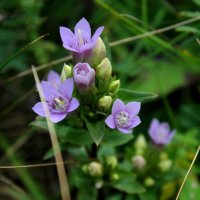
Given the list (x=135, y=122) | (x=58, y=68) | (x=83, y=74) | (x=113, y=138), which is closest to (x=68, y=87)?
(x=83, y=74)

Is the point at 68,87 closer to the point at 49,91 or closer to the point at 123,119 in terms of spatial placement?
the point at 49,91

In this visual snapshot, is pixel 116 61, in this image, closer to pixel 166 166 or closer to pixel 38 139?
pixel 38 139

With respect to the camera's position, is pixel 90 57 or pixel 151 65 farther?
pixel 151 65

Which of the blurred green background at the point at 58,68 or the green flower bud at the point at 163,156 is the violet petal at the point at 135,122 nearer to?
the green flower bud at the point at 163,156

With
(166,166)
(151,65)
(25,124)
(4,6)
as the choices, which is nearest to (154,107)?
(151,65)

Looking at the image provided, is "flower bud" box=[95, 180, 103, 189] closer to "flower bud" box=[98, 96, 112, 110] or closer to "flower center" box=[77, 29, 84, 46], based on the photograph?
"flower bud" box=[98, 96, 112, 110]

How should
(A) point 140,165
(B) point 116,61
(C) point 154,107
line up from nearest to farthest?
1. (A) point 140,165
2. (C) point 154,107
3. (B) point 116,61
